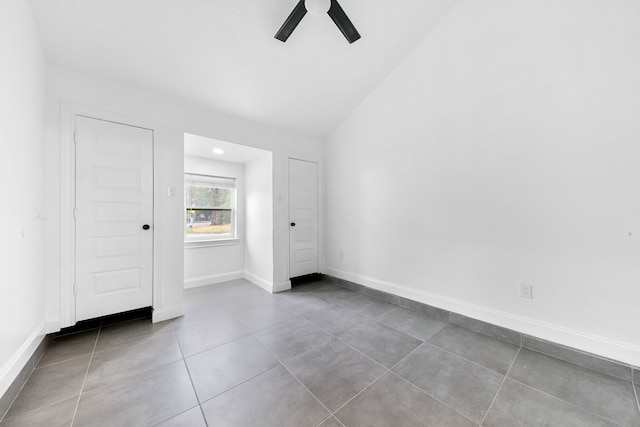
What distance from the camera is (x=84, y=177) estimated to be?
2.26 meters

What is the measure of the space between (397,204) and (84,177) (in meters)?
3.46

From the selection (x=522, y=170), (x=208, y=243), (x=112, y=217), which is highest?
(x=522, y=170)

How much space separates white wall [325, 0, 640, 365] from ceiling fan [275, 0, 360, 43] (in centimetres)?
120

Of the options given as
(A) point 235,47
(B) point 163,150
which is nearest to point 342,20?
(A) point 235,47

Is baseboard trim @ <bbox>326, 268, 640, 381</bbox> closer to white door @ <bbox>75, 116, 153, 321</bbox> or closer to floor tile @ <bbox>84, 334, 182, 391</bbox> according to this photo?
floor tile @ <bbox>84, 334, 182, 391</bbox>

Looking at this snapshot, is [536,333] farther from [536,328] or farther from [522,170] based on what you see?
[522,170]

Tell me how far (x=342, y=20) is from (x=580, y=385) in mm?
3385

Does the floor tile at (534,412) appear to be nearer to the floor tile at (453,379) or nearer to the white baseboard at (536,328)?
the floor tile at (453,379)

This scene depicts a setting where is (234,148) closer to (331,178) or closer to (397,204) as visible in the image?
(331,178)

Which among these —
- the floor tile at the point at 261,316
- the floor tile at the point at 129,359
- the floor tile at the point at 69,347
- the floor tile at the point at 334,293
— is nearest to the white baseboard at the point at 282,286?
the floor tile at the point at 334,293

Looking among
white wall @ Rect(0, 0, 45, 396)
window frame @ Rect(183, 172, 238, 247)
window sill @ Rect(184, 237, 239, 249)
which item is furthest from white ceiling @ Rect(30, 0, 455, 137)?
window sill @ Rect(184, 237, 239, 249)

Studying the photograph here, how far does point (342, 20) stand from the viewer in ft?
6.76

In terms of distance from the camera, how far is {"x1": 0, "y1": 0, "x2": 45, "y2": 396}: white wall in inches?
55.9

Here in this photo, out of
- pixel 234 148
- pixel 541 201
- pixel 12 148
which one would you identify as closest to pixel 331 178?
pixel 234 148
